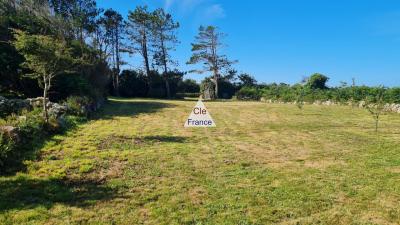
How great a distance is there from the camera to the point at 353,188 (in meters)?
7.06

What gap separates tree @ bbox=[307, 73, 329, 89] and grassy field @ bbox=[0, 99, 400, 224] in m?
30.3

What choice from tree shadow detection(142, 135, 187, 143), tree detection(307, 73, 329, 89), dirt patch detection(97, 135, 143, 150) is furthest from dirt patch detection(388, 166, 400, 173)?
tree detection(307, 73, 329, 89)

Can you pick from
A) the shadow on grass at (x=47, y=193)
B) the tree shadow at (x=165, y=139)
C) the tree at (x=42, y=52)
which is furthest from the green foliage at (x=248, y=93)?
the shadow on grass at (x=47, y=193)

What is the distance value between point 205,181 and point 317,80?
1496 inches

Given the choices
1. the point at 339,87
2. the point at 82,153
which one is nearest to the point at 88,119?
the point at 82,153

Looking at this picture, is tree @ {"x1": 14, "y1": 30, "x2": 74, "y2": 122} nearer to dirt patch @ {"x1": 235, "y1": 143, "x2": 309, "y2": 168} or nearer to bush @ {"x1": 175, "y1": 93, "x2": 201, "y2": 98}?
dirt patch @ {"x1": 235, "y1": 143, "x2": 309, "y2": 168}

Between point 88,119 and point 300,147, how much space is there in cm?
994

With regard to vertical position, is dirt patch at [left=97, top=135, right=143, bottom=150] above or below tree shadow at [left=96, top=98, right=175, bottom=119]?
below

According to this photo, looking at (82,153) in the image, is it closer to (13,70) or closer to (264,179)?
(264,179)

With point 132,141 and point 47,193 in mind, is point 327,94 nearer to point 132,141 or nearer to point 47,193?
point 132,141

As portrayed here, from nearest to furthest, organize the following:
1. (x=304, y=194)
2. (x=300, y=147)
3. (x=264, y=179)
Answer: (x=304, y=194), (x=264, y=179), (x=300, y=147)

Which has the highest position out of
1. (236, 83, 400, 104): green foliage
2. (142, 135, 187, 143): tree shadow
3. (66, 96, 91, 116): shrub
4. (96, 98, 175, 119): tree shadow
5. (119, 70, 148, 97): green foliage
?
(119, 70, 148, 97): green foliage

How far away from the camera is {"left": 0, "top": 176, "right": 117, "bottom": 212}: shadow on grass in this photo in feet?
19.6

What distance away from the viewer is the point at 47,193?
6.46 meters
